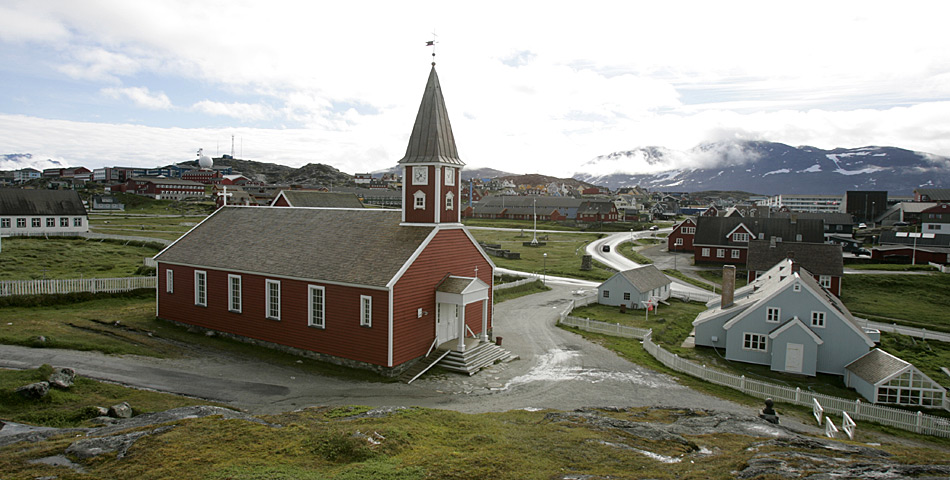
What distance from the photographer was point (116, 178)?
549 feet

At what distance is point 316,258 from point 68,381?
11028 millimetres

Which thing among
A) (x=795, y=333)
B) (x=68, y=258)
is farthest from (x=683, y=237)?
(x=68, y=258)

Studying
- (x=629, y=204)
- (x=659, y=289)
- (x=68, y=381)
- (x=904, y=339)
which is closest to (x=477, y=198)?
(x=629, y=204)

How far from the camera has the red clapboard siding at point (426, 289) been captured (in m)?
23.5

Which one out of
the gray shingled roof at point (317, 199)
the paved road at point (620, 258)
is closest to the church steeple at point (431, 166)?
the gray shingled roof at point (317, 199)

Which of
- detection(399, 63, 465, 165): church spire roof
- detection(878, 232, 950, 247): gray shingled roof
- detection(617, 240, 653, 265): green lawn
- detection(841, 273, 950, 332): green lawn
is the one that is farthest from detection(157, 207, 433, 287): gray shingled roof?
detection(878, 232, 950, 247): gray shingled roof

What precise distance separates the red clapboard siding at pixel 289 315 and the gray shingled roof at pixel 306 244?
67cm

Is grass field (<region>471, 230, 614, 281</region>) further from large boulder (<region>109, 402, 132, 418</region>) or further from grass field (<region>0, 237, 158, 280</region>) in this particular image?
large boulder (<region>109, 402, 132, 418</region>)

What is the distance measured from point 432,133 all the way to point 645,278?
26656 millimetres

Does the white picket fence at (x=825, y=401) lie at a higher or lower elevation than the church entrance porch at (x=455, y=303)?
lower

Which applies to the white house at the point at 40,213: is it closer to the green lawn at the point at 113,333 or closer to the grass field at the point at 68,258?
the grass field at the point at 68,258

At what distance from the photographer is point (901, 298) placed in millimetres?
52375

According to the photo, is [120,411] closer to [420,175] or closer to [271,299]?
[271,299]

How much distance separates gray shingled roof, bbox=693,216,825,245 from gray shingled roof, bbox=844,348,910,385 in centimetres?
4420
